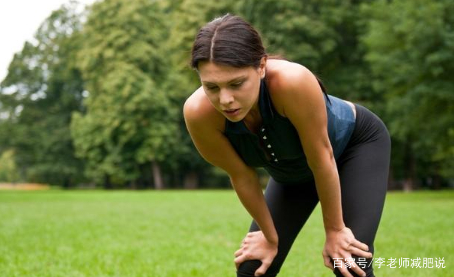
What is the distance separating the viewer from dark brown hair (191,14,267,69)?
239 cm

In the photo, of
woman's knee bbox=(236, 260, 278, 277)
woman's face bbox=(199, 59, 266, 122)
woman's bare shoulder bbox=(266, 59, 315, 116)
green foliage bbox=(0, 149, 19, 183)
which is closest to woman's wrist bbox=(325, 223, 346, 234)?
woman's knee bbox=(236, 260, 278, 277)

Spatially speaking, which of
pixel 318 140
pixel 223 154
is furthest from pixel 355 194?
pixel 223 154

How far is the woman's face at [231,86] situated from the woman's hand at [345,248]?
0.86 meters

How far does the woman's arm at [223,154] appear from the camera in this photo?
2.78m

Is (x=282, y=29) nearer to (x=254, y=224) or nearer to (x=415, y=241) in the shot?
(x=415, y=241)

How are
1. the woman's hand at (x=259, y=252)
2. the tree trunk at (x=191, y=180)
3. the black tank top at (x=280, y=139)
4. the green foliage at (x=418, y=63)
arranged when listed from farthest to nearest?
the tree trunk at (x=191, y=180), the green foliage at (x=418, y=63), the woman's hand at (x=259, y=252), the black tank top at (x=280, y=139)

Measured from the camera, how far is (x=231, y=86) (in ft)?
8.11

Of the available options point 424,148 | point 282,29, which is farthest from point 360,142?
point 424,148

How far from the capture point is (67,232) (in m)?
9.59

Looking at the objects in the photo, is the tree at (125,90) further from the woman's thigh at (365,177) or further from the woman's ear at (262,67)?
the woman's ear at (262,67)

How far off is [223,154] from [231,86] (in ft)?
1.93

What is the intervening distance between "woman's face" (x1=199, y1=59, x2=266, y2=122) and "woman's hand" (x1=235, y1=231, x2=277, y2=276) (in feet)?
2.94

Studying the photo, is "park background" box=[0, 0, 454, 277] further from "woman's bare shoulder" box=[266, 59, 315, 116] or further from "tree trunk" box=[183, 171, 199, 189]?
"woman's bare shoulder" box=[266, 59, 315, 116]

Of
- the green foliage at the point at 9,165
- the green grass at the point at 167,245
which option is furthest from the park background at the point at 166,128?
the green foliage at the point at 9,165
